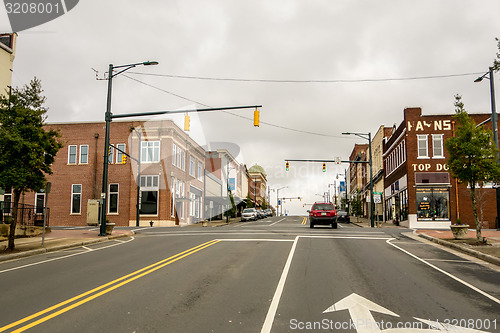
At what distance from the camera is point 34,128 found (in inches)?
613

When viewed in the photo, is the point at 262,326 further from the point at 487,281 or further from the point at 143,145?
the point at 143,145

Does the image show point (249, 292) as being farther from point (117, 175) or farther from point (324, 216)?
point (117, 175)

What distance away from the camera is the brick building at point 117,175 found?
142ft

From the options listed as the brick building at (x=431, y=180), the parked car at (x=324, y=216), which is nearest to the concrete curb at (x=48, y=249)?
the parked car at (x=324, y=216)

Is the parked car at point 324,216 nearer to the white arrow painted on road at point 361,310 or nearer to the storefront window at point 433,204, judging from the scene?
the storefront window at point 433,204

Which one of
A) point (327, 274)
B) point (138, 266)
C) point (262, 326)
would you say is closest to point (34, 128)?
point (138, 266)

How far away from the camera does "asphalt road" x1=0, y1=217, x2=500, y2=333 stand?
643cm

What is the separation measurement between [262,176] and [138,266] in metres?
132

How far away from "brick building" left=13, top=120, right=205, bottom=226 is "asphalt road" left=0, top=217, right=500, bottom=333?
29572 mm

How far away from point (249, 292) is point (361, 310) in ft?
7.50

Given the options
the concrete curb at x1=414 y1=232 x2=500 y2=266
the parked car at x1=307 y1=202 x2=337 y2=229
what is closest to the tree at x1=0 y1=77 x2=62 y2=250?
the concrete curb at x1=414 y1=232 x2=500 y2=266

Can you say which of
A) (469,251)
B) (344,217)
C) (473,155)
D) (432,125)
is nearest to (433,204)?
(432,125)

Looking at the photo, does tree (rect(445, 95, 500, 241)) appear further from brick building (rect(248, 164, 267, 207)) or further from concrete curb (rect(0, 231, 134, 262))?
brick building (rect(248, 164, 267, 207))

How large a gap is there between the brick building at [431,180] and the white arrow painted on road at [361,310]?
32206 mm
